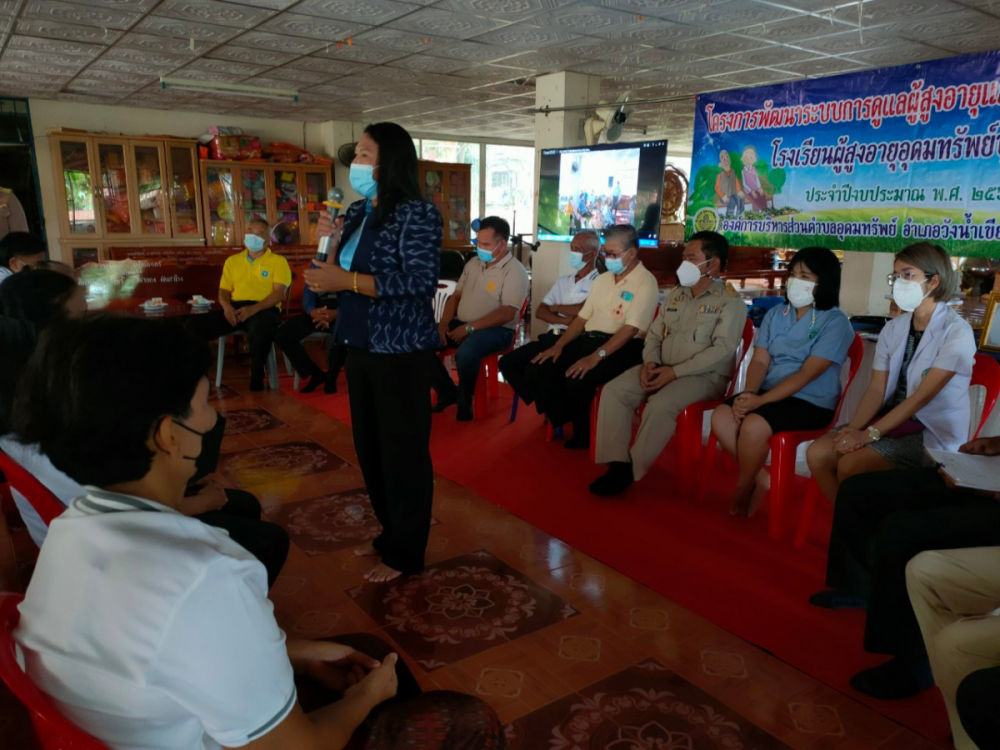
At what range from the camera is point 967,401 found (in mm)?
2434

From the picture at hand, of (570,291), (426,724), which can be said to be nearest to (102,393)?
(426,724)

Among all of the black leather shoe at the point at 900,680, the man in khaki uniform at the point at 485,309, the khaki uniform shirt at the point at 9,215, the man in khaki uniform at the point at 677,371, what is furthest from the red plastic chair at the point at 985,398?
the khaki uniform shirt at the point at 9,215

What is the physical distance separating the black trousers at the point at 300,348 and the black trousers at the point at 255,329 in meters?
0.08

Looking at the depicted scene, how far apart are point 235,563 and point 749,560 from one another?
2.26 m

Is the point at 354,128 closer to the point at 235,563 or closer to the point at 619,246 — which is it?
the point at 619,246

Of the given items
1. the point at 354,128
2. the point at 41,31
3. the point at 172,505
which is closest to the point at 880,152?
the point at 172,505

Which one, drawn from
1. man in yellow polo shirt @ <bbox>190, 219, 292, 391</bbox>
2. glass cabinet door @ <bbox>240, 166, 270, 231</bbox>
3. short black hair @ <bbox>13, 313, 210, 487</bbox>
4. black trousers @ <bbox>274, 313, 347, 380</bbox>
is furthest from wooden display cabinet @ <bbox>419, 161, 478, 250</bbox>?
short black hair @ <bbox>13, 313, 210, 487</bbox>

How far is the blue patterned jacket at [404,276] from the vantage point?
7.04 feet

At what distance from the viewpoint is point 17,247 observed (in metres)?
3.43

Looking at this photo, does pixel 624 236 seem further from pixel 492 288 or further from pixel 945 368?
pixel 945 368

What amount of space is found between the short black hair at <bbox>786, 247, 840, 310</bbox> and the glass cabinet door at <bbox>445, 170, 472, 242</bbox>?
7.29 m

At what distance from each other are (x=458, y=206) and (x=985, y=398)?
8.15 m

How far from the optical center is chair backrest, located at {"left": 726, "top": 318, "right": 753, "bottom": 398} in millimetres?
3359

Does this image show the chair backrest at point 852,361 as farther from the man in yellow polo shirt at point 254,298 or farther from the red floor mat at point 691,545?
the man in yellow polo shirt at point 254,298
